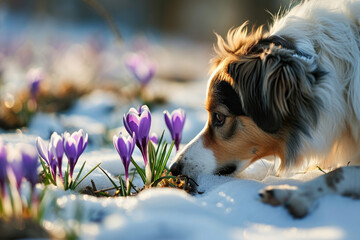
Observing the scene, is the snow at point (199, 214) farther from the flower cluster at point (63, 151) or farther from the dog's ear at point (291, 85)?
the dog's ear at point (291, 85)

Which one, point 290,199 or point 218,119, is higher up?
point 218,119

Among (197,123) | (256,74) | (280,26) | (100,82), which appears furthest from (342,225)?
(100,82)

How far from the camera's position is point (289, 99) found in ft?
9.77

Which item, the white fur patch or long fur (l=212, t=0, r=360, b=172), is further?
the white fur patch

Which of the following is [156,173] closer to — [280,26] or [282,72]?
[282,72]

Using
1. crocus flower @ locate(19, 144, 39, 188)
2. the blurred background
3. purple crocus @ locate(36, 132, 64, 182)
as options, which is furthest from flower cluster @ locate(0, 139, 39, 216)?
the blurred background

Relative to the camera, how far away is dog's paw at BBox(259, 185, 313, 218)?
2273 millimetres

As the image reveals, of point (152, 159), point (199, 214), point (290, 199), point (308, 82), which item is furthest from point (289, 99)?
point (199, 214)

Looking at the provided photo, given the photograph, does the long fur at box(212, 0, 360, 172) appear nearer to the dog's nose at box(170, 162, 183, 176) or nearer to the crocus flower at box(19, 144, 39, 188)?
the dog's nose at box(170, 162, 183, 176)

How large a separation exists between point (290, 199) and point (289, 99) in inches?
33.3

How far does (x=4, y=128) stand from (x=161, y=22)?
2288 centimetres

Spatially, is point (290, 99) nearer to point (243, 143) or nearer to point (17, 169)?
point (243, 143)

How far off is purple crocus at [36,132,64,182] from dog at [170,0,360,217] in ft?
2.65

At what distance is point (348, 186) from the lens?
2.49 m
